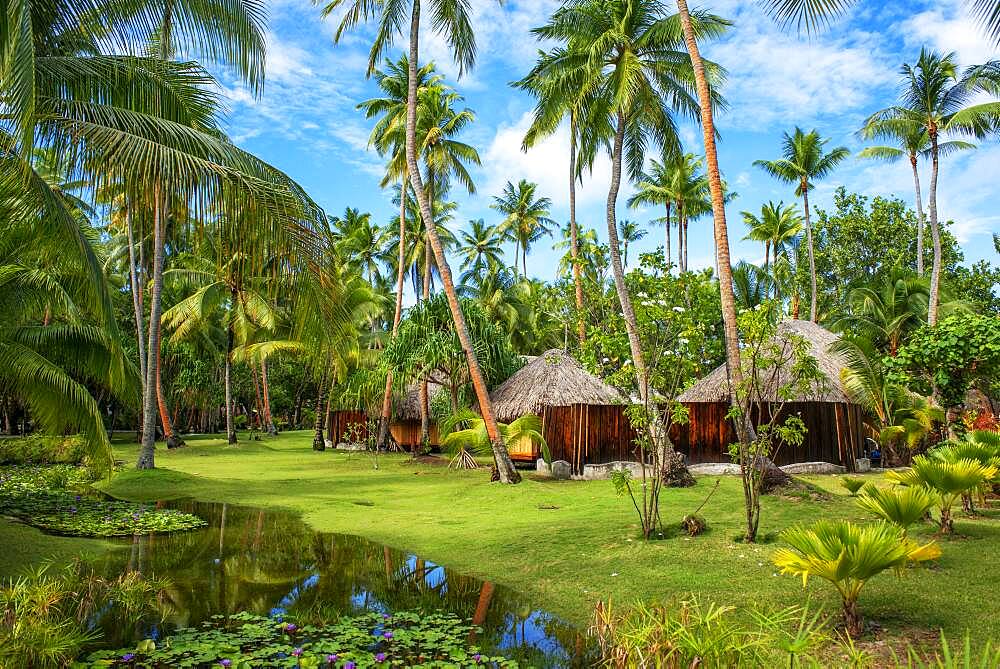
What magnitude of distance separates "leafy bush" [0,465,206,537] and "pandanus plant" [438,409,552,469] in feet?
25.8

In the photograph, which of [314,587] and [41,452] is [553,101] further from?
[41,452]

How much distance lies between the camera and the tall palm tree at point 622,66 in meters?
15.1

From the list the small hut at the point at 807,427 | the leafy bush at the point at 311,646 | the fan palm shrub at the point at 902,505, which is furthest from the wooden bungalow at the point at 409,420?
the fan palm shrub at the point at 902,505

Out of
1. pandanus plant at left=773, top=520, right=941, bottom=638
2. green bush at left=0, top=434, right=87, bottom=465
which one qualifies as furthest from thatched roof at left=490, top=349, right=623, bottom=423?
pandanus plant at left=773, top=520, right=941, bottom=638

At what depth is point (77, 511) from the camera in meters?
10.6

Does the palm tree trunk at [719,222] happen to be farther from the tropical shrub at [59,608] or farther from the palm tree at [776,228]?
the palm tree at [776,228]

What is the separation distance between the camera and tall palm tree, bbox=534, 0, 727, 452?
1506 centimetres

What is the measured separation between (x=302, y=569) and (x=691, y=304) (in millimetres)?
6297

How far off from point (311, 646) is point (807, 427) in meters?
16.0

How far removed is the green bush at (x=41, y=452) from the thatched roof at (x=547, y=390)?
37.8 feet

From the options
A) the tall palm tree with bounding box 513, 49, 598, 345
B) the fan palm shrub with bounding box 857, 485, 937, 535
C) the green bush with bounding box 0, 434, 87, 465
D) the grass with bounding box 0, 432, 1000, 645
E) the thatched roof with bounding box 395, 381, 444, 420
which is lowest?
the grass with bounding box 0, 432, 1000, 645

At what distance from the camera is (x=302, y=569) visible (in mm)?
7684

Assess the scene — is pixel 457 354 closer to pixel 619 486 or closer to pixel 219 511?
pixel 219 511

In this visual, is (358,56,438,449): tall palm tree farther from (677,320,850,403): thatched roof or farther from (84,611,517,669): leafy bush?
(84,611,517,669): leafy bush
